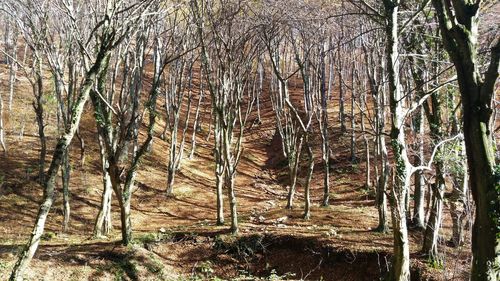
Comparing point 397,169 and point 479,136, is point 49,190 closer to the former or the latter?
point 397,169

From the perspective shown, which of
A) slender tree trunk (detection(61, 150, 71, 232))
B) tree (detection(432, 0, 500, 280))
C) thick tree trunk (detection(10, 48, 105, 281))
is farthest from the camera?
slender tree trunk (detection(61, 150, 71, 232))

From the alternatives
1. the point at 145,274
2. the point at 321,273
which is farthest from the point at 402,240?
the point at 145,274

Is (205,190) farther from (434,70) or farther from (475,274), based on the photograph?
(475,274)

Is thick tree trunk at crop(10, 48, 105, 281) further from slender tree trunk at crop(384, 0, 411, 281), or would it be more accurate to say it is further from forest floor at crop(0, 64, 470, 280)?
slender tree trunk at crop(384, 0, 411, 281)

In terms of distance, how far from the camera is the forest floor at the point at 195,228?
36.3 feet

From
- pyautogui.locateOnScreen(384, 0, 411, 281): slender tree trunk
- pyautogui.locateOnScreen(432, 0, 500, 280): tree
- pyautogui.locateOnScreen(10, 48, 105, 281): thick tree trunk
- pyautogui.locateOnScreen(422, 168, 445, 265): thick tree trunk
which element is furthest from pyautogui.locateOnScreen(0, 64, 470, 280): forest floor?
pyautogui.locateOnScreen(432, 0, 500, 280): tree

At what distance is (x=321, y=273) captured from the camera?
12.4 metres

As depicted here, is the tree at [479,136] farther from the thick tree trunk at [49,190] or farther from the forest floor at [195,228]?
the thick tree trunk at [49,190]

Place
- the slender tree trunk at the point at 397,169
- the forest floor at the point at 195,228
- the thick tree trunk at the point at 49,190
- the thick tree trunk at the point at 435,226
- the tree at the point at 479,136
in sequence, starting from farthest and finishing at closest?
the forest floor at the point at 195,228 < the thick tree trunk at the point at 435,226 < the slender tree trunk at the point at 397,169 < the thick tree trunk at the point at 49,190 < the tree at the point at 479,136

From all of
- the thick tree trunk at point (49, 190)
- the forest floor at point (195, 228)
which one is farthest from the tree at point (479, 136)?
the thick tree trunk at point (49, 190)

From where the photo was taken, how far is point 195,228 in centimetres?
1497

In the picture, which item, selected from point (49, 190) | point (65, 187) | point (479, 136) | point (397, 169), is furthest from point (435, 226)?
point (65, 187)

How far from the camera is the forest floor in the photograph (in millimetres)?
11062

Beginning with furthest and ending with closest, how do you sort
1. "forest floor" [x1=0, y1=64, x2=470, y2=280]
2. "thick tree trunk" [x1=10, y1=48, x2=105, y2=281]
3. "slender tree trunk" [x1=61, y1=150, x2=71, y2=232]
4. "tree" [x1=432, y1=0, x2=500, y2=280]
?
"slender tree trunk" [x1=61, y1=150, x2=71, y2=232], "forest floor" [x1=0, y1=64, x2=470, y2=280], "thick tree trunk" [x1=10, y1=48, x2=105, y2=281], "tree" [x1=432, y1=0, x2=500, y2=280]
